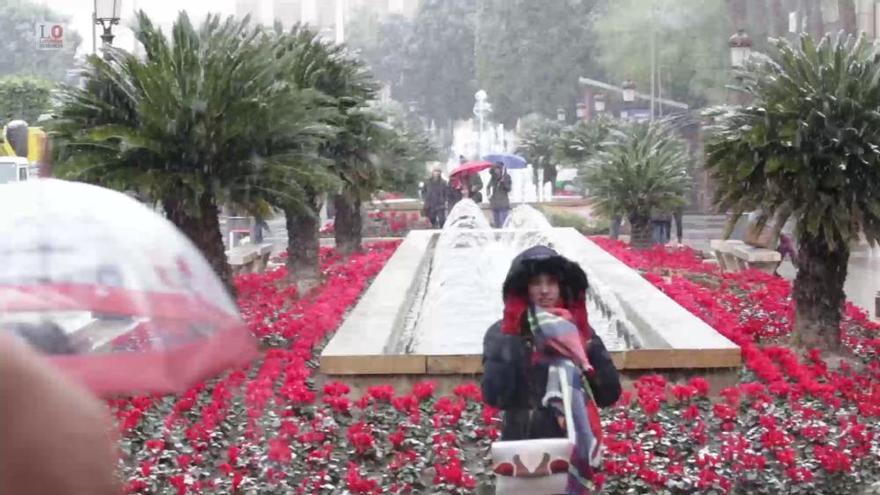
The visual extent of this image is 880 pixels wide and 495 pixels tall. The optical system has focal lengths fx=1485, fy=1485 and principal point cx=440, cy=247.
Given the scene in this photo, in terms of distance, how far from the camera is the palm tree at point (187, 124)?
386 inches

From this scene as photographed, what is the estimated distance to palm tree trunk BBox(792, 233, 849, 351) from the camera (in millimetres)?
9484

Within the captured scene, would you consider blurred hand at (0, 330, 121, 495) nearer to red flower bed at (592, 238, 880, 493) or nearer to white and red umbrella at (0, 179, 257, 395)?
→ white and red umbrella at (0, 179, 257, 395)

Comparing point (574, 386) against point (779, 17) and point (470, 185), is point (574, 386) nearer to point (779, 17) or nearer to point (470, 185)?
point (470, 185)

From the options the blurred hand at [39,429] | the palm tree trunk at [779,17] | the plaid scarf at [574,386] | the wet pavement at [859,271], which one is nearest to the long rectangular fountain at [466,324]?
the wet pavement at [859,271]

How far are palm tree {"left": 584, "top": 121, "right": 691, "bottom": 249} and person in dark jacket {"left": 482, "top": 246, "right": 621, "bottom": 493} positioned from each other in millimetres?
15132

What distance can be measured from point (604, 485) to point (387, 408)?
1.53m

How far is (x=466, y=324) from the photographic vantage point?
9953 millimetres

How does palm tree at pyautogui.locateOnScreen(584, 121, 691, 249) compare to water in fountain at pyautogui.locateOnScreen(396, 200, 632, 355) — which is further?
palm tree at pyautogui.locateOnScreen(584, 121, 691, 249)

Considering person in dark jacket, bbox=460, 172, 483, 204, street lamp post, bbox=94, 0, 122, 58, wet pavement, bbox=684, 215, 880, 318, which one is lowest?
wet pavement, bbox=684, 215, 880, 318

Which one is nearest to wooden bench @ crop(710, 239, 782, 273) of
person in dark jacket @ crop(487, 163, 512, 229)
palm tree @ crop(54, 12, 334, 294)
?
palm tree @ crop(54, 12, 334, 294)

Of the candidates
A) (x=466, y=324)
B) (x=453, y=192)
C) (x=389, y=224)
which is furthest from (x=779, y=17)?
(x=466, y=324)

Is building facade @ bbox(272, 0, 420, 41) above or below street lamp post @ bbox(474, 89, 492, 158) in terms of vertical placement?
above

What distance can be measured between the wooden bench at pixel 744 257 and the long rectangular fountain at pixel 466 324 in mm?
1818

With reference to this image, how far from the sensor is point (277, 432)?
6.91 m
